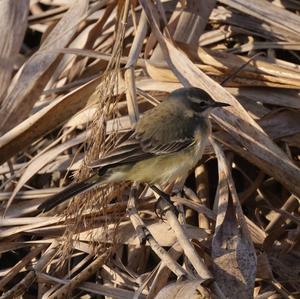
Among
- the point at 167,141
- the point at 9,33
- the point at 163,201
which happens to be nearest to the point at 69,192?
the point at 163,201

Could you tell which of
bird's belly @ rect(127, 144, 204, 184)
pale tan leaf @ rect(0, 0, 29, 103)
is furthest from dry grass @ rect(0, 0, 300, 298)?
bird's belly @ rect(127, 144, 204, 184)

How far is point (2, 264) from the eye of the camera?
5.55 metres

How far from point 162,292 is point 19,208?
1640 mm

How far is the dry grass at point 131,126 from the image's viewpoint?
4.67m

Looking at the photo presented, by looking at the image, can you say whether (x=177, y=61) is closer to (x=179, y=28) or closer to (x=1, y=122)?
(x=179, y=28)

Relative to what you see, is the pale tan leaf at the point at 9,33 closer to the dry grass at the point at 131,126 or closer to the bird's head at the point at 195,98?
the dry grass at the point at 131,126

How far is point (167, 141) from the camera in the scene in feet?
16.9

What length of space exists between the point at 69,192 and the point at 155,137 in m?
0.82

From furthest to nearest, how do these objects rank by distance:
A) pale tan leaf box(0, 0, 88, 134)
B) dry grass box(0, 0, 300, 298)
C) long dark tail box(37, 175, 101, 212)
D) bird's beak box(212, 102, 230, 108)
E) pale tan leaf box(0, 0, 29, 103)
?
pale tan leaf box(0, 0, 29, 103) → pale tan leaf box(0, 0, 88, 134) → bird's beak box(212, 102, 230, 108) → dry grass box(0, 0, 300, 298) → long dark tail box(37, 175, 101, 212)

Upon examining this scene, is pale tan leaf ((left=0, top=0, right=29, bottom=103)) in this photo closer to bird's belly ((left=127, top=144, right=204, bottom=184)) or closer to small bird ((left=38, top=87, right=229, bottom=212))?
small bird ((left=38, top=87, right=229, bottom=212))

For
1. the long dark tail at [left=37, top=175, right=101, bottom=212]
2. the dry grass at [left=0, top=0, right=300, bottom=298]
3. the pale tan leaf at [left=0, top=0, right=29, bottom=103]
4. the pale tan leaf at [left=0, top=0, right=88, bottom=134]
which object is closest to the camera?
the long dark tail at [left=37, top=175, right=101, bottom=212]

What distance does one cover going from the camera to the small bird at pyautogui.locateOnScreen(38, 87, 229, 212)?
4.92m

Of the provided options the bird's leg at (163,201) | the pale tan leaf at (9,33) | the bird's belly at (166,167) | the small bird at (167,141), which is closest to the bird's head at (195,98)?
the small bird at (167,141)

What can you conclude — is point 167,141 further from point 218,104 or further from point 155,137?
point 218,104
